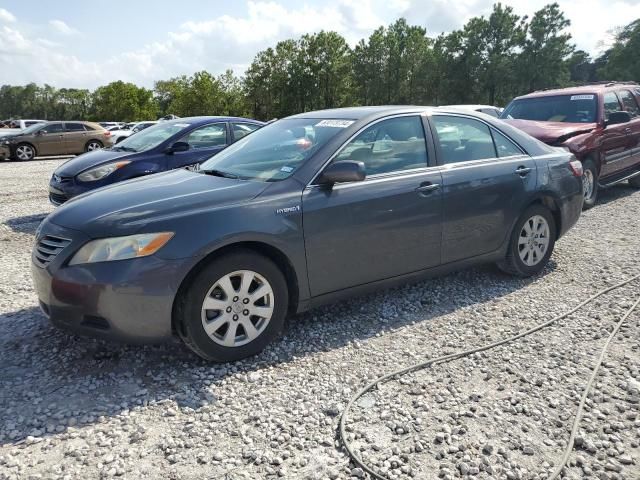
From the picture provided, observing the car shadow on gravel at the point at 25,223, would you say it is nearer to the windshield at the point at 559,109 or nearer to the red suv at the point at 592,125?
the red suv at the point at 592,125

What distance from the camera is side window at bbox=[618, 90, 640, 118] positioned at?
9.17 m

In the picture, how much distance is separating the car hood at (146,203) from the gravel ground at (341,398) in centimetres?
83

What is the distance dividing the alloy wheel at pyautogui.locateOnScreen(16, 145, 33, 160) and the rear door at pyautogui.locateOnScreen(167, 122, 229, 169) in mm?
14554

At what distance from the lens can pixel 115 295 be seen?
3.10 meters

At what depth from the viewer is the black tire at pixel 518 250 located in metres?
4.88

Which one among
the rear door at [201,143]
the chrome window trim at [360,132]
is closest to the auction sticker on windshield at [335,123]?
the chrome window trim at [360,132]

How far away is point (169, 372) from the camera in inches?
134

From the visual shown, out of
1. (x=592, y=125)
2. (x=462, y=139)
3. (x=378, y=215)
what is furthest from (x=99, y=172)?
(x=592, y=125)

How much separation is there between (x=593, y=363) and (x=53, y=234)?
356 cm

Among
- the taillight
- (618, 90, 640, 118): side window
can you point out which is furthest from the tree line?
the taillight

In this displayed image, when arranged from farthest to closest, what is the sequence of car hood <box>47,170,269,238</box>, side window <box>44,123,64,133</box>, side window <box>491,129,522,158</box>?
side window <box>44,123,64,133</box> < side window <box>491,129,522,158</box> < car hood <box>47,170,269,238</box>

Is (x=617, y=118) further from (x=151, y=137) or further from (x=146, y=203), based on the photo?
(x=146, y=203)

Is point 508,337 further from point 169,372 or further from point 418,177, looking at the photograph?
point 169,372

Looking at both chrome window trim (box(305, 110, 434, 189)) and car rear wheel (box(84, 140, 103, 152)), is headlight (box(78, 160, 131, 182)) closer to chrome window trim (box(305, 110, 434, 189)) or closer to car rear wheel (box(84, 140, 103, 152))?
chrome window trim (box(305, 110, 434, 189))
